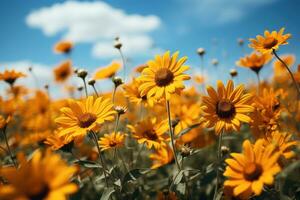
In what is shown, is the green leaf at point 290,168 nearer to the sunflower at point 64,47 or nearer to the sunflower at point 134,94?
the sunflower at point 134,94

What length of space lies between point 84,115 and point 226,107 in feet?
4.44

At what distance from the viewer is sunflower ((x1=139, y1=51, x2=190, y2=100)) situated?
120 inches

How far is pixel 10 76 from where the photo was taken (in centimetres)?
535

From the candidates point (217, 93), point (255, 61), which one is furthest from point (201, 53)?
point (217, 93)

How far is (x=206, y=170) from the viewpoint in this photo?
3494 millimetres

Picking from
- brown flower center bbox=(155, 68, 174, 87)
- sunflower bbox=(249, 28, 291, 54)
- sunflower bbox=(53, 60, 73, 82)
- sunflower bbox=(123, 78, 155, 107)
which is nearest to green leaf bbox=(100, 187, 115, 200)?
brown flower center bbox=(155, 68, 174, 87)

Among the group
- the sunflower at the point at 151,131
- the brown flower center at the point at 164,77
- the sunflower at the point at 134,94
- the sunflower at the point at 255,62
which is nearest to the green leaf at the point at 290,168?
the brown flower center at the point at 164,77

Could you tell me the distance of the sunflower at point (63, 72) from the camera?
8.23 m

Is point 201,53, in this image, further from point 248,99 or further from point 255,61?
point 248,99

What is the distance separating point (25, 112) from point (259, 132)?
251 inches

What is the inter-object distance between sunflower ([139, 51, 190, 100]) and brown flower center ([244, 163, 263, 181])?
1.00 m

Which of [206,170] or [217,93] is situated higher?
[217,93]

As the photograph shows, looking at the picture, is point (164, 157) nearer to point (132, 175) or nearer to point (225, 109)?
point (132, 175)

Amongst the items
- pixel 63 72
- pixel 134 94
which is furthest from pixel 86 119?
pixel 63 72
